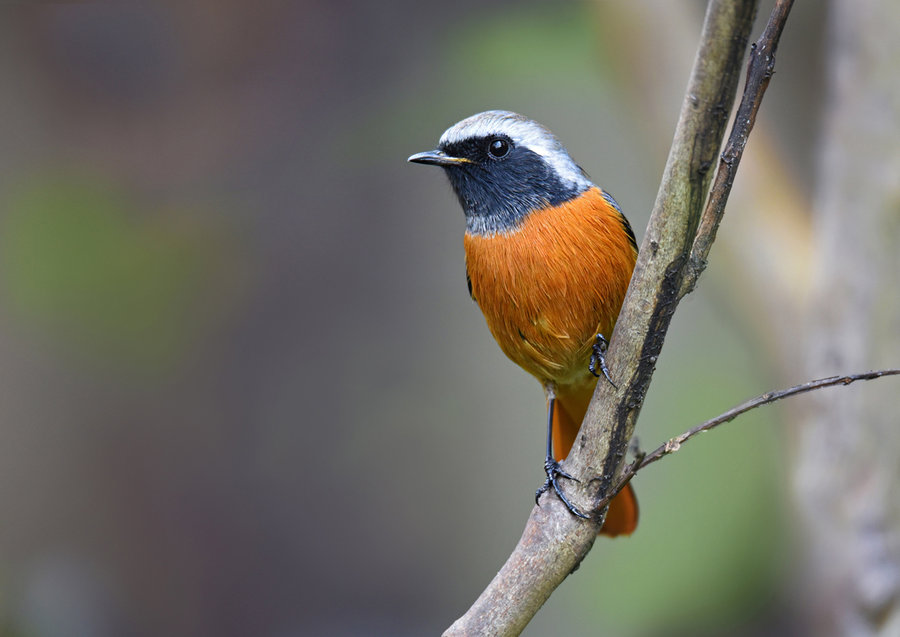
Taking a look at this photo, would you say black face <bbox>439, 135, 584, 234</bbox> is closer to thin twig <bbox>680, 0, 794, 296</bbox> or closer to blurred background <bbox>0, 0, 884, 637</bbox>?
thin twig <bbox>680, 0, 794, 296</bbox>

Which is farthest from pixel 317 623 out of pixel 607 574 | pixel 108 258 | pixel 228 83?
pixel 228 83

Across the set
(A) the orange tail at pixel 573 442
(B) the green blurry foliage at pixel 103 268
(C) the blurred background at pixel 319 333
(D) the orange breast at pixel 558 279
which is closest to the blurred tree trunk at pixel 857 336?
(C) the blurred background at pixel 319 333

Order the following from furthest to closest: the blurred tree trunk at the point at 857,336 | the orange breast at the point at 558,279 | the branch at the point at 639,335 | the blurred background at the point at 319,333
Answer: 1. the blurred background at the point at 319,333
2. the blurred tree trunk at the point at 857,336
3. the orange breast at the point at 558,279
4. the branch at the point at 639,335

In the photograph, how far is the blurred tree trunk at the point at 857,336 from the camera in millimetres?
1741

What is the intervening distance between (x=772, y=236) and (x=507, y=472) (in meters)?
0.92

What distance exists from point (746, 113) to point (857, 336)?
1.29 metres

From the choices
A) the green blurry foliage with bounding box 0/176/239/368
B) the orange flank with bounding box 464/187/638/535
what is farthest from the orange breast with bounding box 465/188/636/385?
the green blurry foliage with bounding box 0/176/239/368

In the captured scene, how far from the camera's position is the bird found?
3.54ft

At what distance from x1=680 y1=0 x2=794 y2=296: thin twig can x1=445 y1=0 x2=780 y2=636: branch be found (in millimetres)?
29

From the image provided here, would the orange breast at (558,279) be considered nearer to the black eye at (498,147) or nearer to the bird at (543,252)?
the bird at (543,252)

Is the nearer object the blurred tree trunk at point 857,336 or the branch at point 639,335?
the branch at point 639,335

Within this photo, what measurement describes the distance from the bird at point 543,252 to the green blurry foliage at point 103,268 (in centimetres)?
106

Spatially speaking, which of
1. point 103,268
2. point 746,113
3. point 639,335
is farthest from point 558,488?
point 103,268

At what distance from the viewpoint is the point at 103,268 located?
203 centimetres
